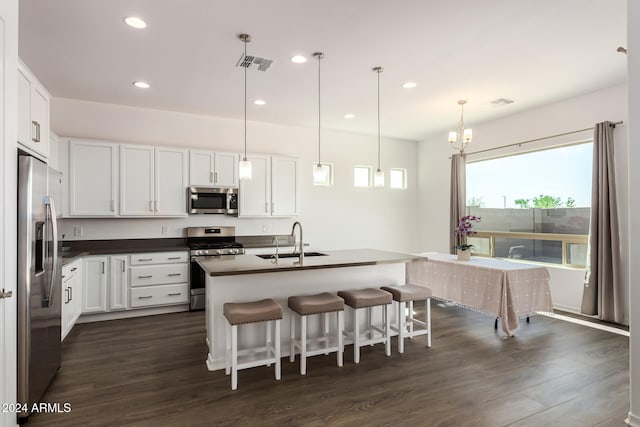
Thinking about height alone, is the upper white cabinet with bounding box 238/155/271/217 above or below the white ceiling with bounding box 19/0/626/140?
below

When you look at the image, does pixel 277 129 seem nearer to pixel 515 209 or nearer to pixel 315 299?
pixel 315 299

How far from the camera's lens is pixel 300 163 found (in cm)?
611

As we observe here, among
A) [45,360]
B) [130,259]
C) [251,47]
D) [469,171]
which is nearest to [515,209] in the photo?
[469,171]

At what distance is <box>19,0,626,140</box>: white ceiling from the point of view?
8.78ft

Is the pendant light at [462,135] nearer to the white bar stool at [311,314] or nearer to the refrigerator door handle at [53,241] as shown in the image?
the white bar stool at [311,314]

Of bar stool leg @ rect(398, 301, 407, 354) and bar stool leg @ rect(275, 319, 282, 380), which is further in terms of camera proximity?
bar stool leg @ rect(398, 301, 407, 354)

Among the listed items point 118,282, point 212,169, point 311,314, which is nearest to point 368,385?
point 311,314

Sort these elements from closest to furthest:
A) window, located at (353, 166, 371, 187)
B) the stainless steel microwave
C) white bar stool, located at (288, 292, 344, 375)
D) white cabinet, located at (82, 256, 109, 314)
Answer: white bar stool, located at (288, 292, 344, 375), white cabinet, located at (82, 256, 109, 314), the stainless steel microwave, window, located at (353, 166, 371, 187)

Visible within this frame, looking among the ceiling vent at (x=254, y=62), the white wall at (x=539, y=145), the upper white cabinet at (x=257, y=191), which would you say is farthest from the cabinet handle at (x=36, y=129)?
the white wall at (x=539, y=145)

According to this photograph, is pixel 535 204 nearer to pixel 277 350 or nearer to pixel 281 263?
pixel 281 263

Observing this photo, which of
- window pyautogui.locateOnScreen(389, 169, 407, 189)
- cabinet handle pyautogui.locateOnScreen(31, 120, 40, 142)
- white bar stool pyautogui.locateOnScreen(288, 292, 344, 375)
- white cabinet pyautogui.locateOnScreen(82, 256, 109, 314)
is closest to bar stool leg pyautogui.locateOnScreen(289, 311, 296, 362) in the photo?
white bar stool pyautogui.locateOnScreen(288, 292, 344, 375)

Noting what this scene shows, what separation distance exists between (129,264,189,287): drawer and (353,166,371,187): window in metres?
3.47

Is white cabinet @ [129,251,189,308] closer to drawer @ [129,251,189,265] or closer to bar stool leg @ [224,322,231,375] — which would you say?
drawer @ [129,251,189,265]

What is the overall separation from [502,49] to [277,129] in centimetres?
367
